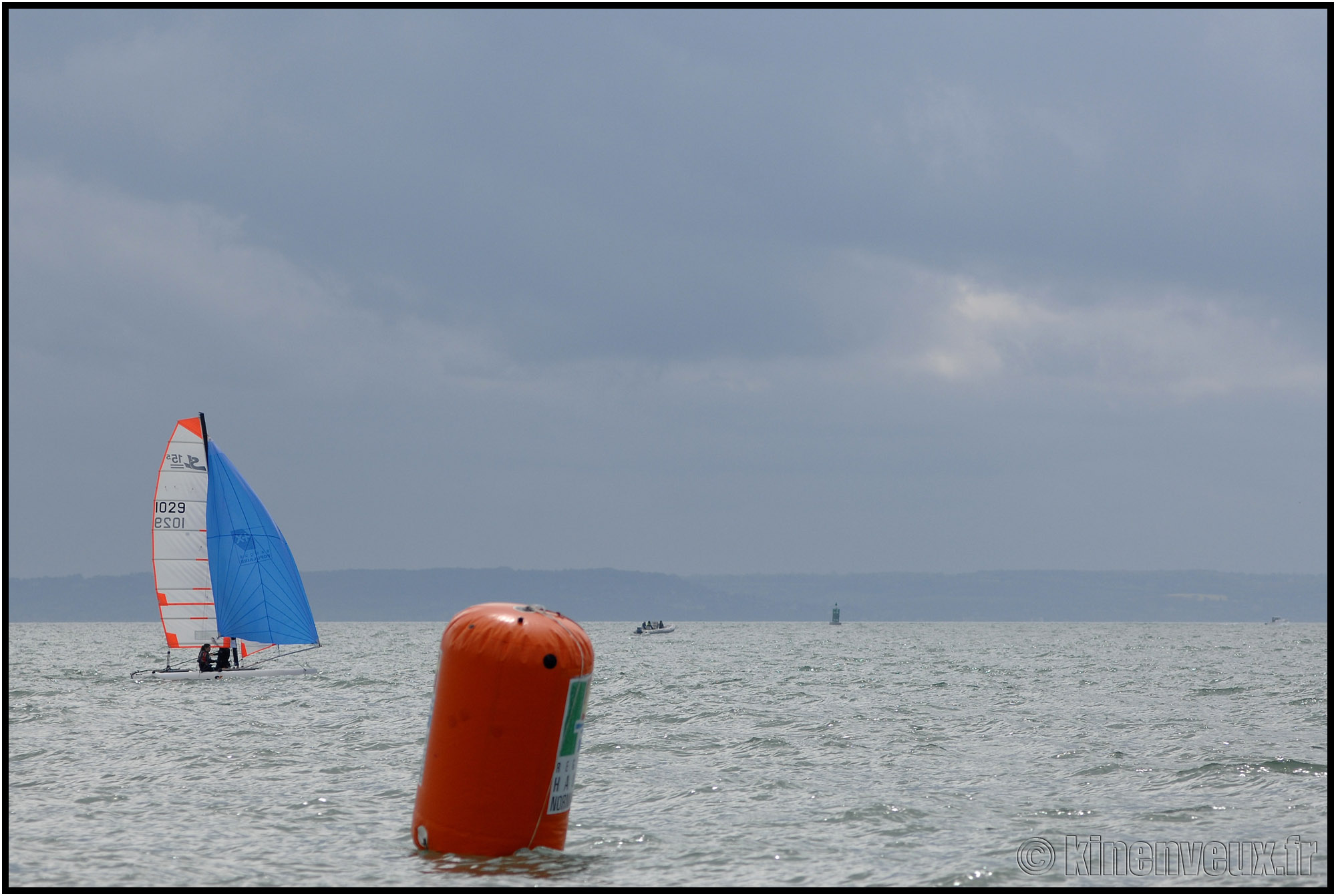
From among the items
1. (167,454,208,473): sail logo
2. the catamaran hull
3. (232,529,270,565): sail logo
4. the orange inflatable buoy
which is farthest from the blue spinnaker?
the orange inflatable buoy

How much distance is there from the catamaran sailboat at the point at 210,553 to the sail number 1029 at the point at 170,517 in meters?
0.02

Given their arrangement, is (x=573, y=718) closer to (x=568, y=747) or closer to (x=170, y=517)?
(x=568, y=747)

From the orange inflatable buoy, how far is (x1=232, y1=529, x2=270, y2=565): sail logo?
29.0 m

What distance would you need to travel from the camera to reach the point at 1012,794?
13.8 m

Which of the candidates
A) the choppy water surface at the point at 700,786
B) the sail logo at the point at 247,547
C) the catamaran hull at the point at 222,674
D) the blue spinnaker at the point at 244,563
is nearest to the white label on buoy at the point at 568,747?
the choppy water surface at the point at 700,786

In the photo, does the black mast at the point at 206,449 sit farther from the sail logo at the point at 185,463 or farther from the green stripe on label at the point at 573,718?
the green stripe on label at the point at 573,718

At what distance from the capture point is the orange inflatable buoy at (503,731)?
9.09 meters

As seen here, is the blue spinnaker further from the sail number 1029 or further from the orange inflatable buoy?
the orange inflatable buoy

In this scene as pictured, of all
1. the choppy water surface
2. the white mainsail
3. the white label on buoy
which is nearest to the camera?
the white label on buoy

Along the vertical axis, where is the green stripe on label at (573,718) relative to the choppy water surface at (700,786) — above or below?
above

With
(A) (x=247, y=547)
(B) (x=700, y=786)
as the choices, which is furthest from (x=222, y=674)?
(B) (x=700, y=786)

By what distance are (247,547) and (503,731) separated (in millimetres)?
29680

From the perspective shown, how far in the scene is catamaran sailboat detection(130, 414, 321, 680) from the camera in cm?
3603

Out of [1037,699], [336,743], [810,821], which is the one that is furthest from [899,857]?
[1037,699]
